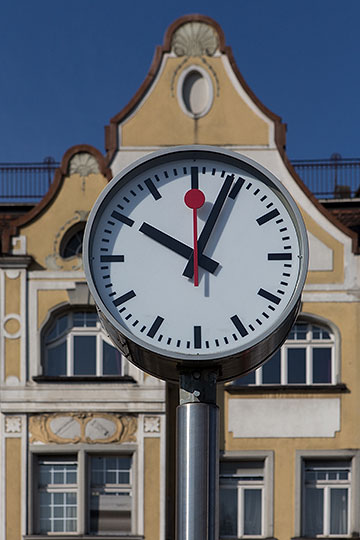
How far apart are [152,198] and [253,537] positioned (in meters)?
11.2

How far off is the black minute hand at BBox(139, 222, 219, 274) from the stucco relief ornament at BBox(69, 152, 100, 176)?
10.6 metres

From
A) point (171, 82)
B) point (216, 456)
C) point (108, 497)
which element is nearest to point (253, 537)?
point (108, 497)

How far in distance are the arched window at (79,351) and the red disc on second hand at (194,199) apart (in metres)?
10.2

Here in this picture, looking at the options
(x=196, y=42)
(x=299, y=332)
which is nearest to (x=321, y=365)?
(x=299, y=332)

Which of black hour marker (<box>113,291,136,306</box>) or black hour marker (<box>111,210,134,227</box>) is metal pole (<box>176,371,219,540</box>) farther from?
black hour marker (<box>111,210,134,227</box>)

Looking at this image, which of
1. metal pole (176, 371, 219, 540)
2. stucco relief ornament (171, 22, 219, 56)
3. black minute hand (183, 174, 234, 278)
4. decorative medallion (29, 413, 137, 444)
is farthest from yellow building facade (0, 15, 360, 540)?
black minute hand (183, 174, 234, 278)

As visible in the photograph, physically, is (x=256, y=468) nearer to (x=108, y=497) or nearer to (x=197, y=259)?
(x=108, y=497)

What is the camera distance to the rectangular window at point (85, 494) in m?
14.4

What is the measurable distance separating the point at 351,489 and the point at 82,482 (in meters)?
4.46

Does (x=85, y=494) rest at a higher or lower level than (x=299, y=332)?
lower

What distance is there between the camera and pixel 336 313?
48.4 feet

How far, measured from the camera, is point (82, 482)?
14.4 metres

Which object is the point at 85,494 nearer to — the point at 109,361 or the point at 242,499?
the point at 109,361

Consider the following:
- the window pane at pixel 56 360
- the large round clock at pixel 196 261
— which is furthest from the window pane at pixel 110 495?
the large round clock at pixel 196 261
